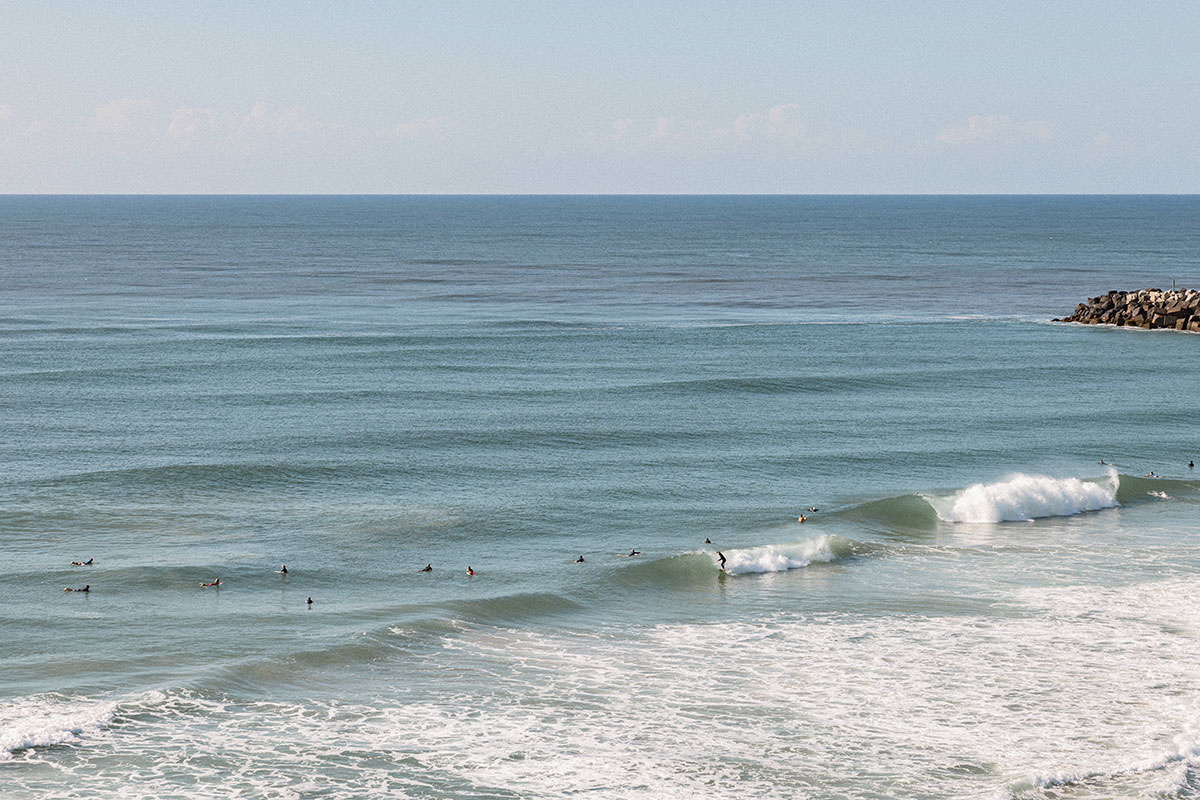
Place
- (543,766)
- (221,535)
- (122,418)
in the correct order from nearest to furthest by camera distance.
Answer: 1. (543,766)
2. (221,535)
3. (122,418)

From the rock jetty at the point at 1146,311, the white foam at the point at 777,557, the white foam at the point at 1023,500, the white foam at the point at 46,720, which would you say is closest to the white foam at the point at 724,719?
the white foam at the point at 46,720

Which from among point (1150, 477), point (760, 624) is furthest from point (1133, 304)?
point (760, 624)

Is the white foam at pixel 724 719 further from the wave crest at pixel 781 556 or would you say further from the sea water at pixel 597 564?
Answer: the wave crest at pixel 781 556

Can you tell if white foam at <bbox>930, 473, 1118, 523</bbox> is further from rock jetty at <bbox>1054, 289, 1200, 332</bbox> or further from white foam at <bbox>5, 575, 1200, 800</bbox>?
rock jetty at <bbox>1054, 289, 1200, 332</bbox>

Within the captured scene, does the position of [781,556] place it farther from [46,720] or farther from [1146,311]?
[1146,311]

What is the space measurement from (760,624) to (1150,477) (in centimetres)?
2002

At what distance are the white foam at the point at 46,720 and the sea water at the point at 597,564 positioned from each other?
0.07 m

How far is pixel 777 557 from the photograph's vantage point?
1384 inches

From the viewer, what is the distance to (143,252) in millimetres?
153750

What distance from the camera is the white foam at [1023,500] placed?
131ft

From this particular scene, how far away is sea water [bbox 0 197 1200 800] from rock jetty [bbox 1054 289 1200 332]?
772cm

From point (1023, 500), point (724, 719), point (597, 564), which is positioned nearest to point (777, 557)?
point (597, 564)

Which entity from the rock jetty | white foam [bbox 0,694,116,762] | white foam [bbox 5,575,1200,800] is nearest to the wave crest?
white foam [bbox 5,575,1200,800]

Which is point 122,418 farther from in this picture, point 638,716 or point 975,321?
point 975,321
